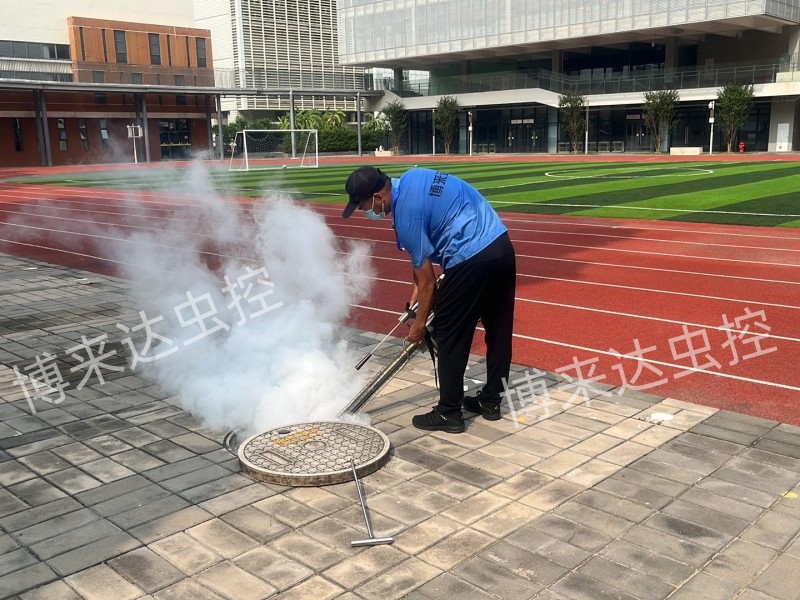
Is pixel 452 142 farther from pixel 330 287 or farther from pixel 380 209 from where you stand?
pixel 380 209

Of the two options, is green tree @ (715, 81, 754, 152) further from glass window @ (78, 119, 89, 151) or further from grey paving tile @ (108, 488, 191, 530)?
grey paving tile @ (108, 488, 191, 530)

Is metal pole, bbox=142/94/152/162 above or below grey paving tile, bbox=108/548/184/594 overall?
above

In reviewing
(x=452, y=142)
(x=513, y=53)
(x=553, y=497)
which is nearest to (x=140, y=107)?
(x=452, y=142)

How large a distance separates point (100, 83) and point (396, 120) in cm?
2302

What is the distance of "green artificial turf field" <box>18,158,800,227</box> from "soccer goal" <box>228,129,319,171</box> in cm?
1296

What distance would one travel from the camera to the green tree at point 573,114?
52.1m

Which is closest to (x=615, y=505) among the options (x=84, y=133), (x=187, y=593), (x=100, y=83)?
(x=187, y=593)

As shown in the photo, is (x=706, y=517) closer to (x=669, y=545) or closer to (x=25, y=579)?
(x=669, y=545)

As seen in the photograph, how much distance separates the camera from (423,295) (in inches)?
206

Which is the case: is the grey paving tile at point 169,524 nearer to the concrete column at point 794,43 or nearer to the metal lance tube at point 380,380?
the metal lance tube at point 380,380

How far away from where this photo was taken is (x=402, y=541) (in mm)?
4020

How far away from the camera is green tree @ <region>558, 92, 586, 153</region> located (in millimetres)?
52125

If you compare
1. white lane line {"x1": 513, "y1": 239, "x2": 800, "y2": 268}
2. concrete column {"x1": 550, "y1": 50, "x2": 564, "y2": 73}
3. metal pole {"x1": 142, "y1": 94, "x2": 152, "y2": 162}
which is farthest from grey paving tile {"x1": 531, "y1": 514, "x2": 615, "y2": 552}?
concrete column {"x1": 550, "y1": 50, "x2": 564, "y2": 73}

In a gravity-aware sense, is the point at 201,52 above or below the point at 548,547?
above
